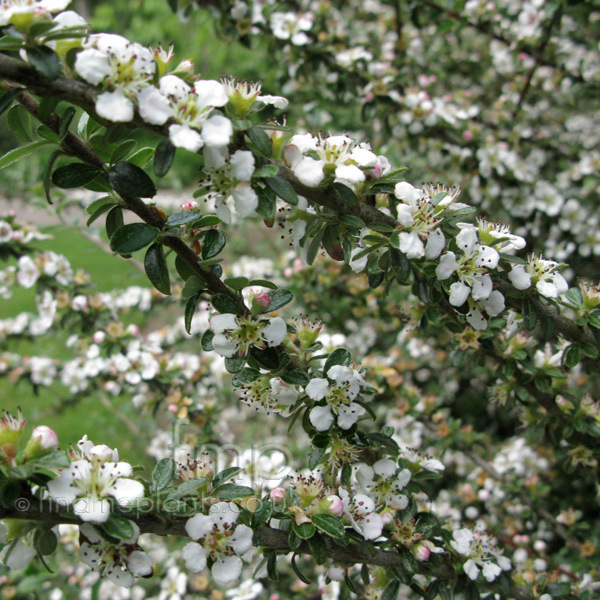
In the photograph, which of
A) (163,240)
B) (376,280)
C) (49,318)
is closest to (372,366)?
(376,280)

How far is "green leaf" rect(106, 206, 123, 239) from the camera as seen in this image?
1.11m

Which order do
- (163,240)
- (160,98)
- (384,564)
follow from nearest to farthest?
(160,98)
(163,240)
(384,564)

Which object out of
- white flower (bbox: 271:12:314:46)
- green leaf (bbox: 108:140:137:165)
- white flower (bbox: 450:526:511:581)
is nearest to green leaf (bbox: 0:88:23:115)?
green leaf (bbox: 108:140:137:165)

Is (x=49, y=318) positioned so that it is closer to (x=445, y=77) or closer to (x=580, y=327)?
(x=580, y=327)

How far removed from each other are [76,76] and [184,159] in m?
10.3

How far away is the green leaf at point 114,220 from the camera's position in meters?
1.11

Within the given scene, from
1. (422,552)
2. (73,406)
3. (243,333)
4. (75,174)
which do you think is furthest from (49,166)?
(73,406)

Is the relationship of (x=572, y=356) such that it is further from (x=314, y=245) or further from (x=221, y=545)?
(x=221, y=545)

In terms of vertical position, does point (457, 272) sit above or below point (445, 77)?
above

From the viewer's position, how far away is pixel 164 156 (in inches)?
36.8

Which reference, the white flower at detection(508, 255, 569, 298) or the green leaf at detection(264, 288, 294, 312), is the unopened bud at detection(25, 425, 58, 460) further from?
the white flower at detection(508, 255, 569, 298)

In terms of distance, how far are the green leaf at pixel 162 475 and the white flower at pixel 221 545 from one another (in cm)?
10

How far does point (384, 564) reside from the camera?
1.20m

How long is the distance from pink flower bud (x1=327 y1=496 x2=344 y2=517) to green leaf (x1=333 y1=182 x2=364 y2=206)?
600 mm
